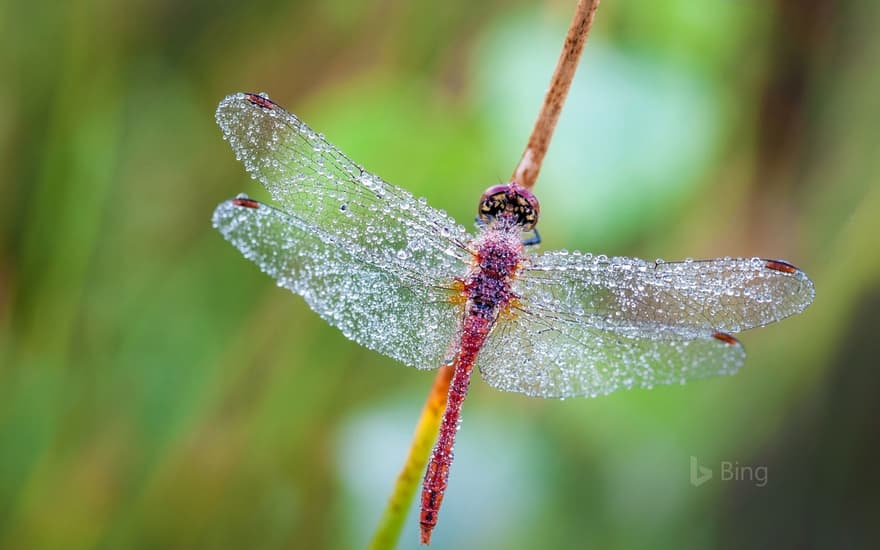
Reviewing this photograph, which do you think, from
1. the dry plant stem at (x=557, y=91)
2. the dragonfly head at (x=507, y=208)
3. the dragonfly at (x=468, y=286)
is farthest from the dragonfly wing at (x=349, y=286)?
the dry plant stem at (x=557, y=91)

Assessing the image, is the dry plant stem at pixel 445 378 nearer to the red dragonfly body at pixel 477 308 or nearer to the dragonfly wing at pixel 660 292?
the red dragonfly body at pixel 477 308

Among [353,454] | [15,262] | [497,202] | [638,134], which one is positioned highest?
[638,134]

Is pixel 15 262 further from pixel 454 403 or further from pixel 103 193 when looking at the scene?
pixel 454 403

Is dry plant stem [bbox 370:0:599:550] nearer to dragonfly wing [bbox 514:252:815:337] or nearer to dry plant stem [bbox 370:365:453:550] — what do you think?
dry plant stem [bbox 370:365:453:550]

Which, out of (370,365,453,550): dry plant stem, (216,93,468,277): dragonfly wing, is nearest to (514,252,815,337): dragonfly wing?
(216,93,468,277): dragonfly wing

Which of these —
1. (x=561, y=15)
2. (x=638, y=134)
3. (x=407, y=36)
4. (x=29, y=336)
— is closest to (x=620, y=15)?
(x=561, y=15)

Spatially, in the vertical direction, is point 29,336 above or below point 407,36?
below
